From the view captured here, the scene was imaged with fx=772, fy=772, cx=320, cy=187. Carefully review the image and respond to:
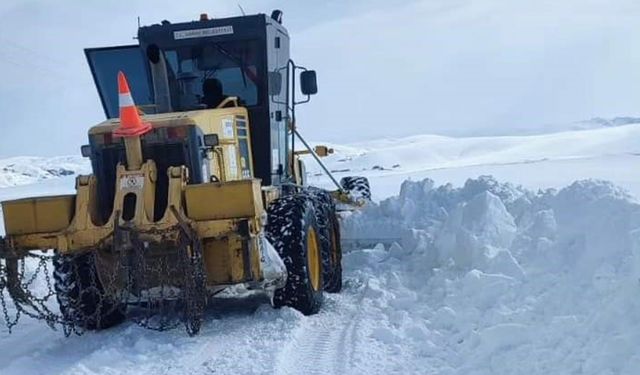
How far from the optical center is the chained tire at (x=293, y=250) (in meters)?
6.38

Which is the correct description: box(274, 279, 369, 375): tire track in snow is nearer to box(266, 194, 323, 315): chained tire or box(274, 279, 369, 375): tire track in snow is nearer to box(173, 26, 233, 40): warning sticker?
box(266, 194, 323, 315): chained tire

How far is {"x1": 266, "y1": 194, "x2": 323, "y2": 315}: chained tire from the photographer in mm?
6375

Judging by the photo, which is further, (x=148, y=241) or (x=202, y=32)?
(x=202, y=32)

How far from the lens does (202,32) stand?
7.58m

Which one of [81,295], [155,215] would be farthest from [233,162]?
[81,295]

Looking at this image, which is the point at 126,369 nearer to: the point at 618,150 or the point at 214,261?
the point at 214,261

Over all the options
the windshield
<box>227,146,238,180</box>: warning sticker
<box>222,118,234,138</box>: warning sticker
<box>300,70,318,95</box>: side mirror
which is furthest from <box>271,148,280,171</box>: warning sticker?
<box>222,118,234,138</box>: warning sticker

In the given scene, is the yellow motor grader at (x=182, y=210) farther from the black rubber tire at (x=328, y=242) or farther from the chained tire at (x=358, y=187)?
the chained tire at (x=358, y=187)

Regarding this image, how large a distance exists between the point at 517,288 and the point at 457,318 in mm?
602

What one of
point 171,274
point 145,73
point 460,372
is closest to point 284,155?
point 145,73

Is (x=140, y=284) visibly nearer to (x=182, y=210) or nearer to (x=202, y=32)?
(x=182, y=210)

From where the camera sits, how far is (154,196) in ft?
20.1

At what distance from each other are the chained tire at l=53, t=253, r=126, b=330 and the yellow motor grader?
1 cm

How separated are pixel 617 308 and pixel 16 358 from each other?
4219 millimetres
